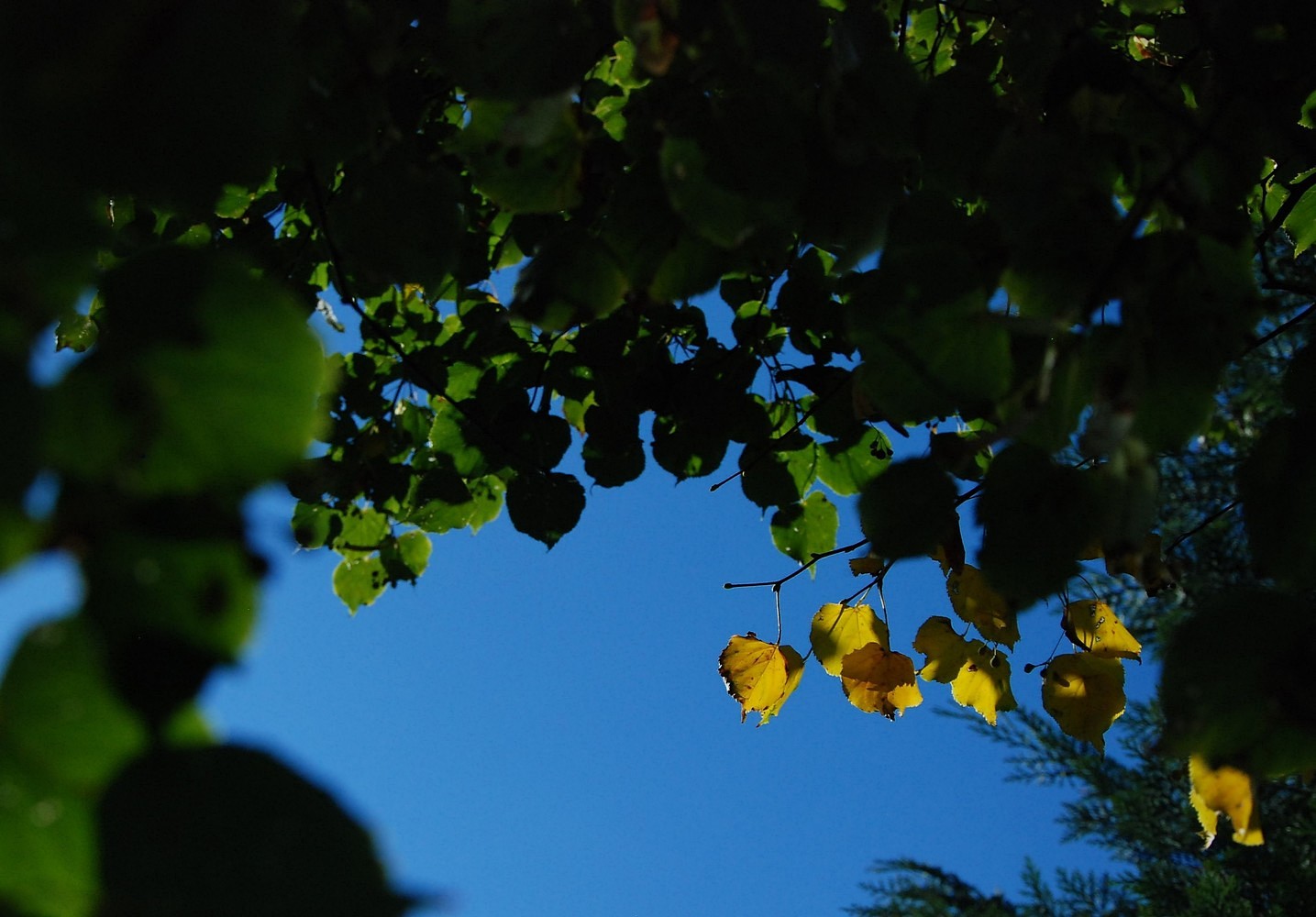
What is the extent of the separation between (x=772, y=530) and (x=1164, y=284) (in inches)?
38.7

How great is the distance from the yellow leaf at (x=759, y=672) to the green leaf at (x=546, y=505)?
1.14ft

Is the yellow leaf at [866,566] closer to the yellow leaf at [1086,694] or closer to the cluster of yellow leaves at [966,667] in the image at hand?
the cluster of yellow leaves at [966,667]

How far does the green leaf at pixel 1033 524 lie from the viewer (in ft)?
2.21

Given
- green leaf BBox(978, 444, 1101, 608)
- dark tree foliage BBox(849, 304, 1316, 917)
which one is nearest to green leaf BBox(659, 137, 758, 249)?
green leaf BBox(978, 444, 1101, 608)

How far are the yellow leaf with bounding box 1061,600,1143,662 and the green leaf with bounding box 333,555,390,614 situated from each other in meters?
1.25

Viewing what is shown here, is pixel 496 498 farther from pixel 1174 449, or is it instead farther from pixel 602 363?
pixel 1174 449

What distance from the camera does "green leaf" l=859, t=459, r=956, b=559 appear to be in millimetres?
688

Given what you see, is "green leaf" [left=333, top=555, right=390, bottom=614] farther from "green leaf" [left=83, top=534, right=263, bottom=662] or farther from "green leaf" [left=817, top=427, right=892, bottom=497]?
"green leaf" [left=83, top=534, right=263, bottom=662]

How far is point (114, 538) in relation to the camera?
34 centimetres

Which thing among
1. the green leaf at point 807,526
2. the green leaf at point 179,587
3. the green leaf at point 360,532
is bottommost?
the green leaf at point 179,587

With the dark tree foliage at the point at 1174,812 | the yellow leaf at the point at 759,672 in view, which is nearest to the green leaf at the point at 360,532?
the yellow leaf at the point at 759,672

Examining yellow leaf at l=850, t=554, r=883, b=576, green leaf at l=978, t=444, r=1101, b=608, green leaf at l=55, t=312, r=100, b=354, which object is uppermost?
green leaf at l=55, t=312, r=100, b=354

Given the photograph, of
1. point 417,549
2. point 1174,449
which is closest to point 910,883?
point 417,549

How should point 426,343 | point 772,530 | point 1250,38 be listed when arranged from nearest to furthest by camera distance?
1. point 1250,38
2. point 772,530
3. point 426,343
